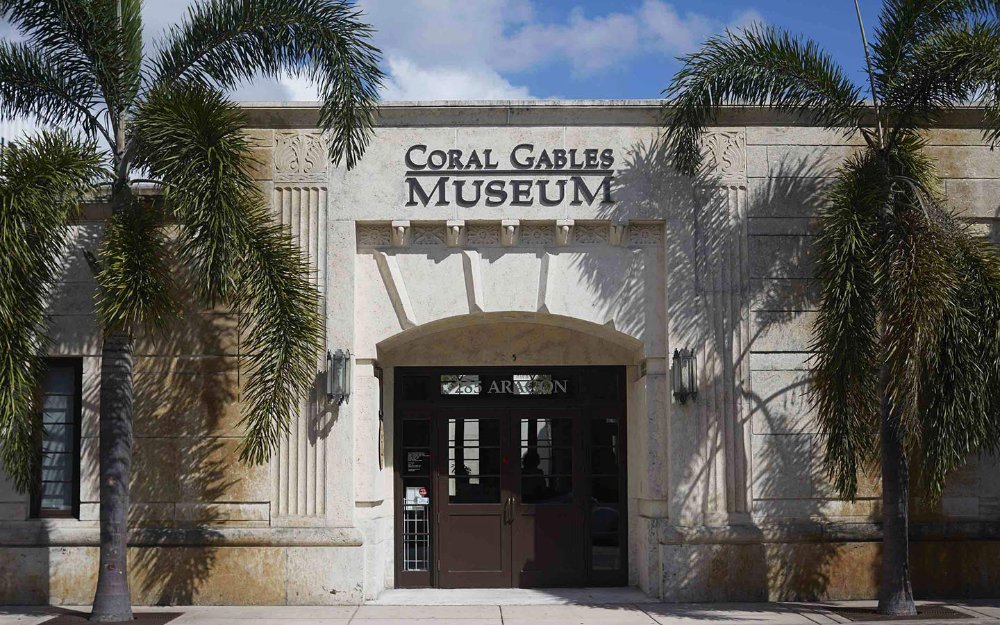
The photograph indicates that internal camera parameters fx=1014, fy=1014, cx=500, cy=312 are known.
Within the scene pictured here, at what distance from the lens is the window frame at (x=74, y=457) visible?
1198 centimetres

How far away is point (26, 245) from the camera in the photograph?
31.3 feet

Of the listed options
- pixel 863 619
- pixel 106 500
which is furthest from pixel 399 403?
pixel 863 619

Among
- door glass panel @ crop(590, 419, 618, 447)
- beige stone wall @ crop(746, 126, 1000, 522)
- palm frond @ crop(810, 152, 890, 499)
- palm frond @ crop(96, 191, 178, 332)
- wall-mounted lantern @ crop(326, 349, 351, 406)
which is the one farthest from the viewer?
door glass panel @ crop(590, 419, 618, 447)

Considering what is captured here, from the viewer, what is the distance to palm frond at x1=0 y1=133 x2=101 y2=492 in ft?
31.1

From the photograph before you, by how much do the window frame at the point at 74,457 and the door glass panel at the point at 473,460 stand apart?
4.51 meters

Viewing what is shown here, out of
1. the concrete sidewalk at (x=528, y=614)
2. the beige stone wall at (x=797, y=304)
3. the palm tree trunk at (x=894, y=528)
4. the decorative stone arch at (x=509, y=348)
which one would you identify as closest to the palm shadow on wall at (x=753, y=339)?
the beige stone wall at (x=797, y=304)

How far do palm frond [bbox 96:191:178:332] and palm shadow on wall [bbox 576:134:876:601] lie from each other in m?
4.90

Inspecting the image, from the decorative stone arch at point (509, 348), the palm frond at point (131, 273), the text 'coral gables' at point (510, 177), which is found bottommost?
the decorative stone arch at point (509, 348)

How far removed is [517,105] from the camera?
477 inches

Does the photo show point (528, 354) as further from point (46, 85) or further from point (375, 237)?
point (46, 85)

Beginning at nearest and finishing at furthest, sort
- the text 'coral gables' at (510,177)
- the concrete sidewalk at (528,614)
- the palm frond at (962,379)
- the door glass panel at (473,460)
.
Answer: the palm frond at (962,379), the concrete sidewalk at (528,614), the text 'coral gables' at (510,177), the door glass panel at (473,460)

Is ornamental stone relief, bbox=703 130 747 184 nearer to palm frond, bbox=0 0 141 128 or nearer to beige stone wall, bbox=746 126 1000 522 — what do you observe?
beige stone wall, bbox=746 126 1000 522

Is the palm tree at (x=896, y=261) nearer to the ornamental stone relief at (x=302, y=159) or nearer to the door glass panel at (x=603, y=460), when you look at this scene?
the door glass panel at (x=603, y=460)

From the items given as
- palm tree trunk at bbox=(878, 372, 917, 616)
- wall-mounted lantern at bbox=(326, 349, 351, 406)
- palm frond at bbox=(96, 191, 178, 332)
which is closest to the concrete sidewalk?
palm tree trunk at bbox=(878, 372, 917, 616)
